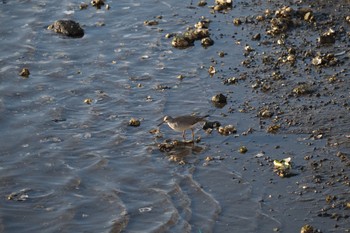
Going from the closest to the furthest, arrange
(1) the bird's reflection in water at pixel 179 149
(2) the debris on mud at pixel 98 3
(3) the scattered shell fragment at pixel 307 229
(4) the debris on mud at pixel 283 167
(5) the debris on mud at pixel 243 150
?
(3) the scattered shell fragment at pixel 307 229, (4) the debris on mud at pixel 283 167, (5) the debris on mud at pixel 243 150, (1) the bird's reflection in water at pixel 179 149, (2) the debris on mud at pixel 98 3

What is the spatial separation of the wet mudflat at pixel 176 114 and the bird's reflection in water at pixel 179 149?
37mm

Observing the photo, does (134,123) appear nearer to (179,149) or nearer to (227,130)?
(179,149)

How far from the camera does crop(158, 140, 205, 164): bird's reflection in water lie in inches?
599

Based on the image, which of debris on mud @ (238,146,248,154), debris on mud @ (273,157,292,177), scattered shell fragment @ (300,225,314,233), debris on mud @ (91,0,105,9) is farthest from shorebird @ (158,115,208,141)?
debris on mud @ (91,0,105,9)

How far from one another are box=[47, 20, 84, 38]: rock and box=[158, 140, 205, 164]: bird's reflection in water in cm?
684

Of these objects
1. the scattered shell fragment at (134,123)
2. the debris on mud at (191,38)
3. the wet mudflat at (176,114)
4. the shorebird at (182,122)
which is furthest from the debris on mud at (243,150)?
the debris on mud at (191,38)

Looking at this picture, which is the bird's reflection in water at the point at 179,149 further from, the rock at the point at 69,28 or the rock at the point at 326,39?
the rock at the point at 69,28

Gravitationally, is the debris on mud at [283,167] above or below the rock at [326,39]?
below

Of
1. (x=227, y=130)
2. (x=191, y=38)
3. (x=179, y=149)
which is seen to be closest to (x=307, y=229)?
(x=227, y=130)

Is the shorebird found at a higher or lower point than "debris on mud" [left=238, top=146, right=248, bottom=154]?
higher

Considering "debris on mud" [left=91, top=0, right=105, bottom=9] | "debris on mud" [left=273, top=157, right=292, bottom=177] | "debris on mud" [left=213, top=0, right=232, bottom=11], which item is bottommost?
"debris on mud" [left=91, top=0, right=105, bottom=9]

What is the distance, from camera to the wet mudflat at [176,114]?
43.7 feet

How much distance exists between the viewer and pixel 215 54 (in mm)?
19344

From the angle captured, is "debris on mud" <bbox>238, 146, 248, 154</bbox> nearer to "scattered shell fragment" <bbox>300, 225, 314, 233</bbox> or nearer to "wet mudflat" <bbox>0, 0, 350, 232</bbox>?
"wet mudflat" <bbox>0, 0, 350, 232</bbox>
